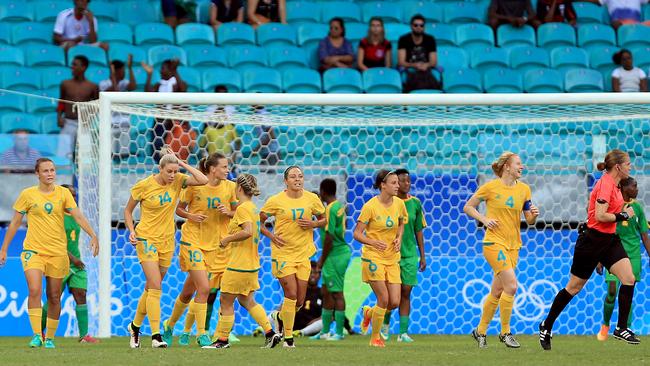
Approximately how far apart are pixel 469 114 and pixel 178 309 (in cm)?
465

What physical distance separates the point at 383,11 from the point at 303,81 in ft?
8.88

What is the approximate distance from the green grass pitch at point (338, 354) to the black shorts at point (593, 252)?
28.8 inches

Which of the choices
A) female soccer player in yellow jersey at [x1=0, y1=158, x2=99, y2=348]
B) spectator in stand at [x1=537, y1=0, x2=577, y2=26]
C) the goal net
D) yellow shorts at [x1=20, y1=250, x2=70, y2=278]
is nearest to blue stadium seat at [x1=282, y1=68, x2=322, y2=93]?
the goal net

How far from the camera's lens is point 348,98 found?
1328 cm

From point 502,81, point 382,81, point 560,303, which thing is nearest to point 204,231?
point 560,303

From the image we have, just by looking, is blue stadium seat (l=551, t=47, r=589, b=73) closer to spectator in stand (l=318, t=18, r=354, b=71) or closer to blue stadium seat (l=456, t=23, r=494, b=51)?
blue stadium seat (l=456, t=23, r=494, b=51)

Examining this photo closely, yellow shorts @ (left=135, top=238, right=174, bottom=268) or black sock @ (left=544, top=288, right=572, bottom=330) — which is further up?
yellow shorts @ (left=135, top=238, right=174, bottom=268)

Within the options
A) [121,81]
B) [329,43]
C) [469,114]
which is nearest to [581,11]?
[329,43]

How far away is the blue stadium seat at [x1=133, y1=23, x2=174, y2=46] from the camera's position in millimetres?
18844

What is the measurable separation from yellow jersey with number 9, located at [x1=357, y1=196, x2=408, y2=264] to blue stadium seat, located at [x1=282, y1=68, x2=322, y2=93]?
6.03 m

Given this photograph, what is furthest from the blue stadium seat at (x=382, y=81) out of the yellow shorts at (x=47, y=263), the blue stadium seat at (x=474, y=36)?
the yellow shorts at (x=47, y=263)

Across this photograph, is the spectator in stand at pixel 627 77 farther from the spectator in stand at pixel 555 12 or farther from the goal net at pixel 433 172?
the goal net at pixel 433 172

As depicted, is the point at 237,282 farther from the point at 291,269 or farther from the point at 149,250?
the point at 149,250

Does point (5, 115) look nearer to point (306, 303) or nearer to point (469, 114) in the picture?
point (306, 303)
